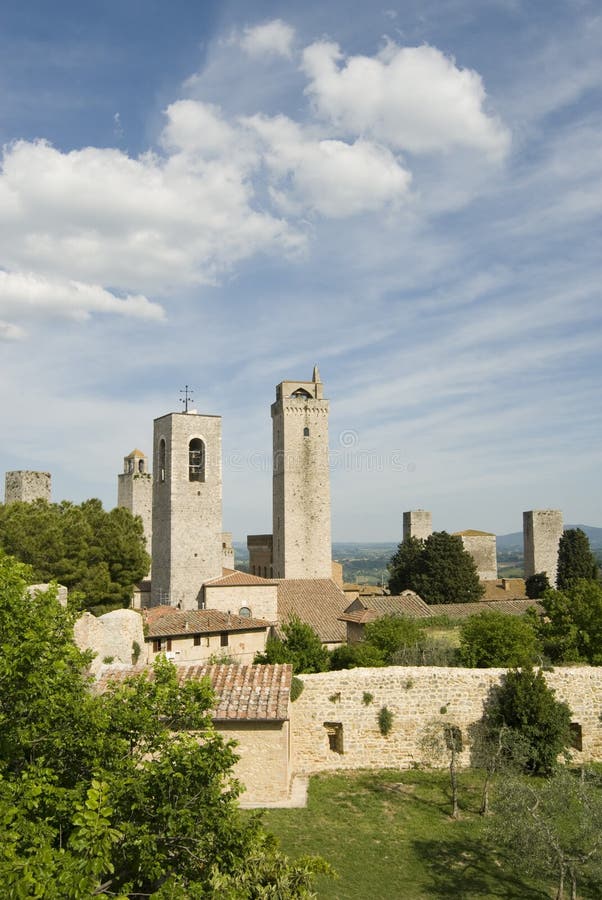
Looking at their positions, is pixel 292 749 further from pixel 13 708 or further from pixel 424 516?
pixel 424 516

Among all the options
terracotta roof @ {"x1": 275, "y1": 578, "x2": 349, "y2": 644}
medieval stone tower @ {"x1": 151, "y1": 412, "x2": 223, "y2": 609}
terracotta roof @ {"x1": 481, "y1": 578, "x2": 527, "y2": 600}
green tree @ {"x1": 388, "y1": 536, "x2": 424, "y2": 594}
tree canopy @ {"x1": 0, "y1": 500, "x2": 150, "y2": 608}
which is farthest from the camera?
terracotta roof @ {"x1": 481, "y1": 578, "x2": 527, "y2": 600}

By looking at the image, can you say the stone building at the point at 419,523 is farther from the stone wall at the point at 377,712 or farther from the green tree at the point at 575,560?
the stone wall at the point at 377,712

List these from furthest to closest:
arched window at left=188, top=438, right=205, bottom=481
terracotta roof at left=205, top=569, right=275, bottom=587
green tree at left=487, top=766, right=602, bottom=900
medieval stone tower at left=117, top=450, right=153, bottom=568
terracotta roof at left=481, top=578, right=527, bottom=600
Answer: medieval stone tower at left=117, top=450, right=153, bottom=568 → terracotta roof at left=481, top=578, right=527, bottom=600 → arched window at left=188, top=438, right=205, bottom=481 → terracotta roof at left=205, top=569, right=275, bottom=587 → green tree at left=487, top=766, right=602, bottom=900

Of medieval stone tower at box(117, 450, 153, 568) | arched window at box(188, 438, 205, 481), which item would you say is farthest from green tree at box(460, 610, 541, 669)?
medieval stone tower at box(117, 450, 153, 568)

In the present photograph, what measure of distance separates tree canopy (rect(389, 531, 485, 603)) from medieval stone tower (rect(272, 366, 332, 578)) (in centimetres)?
670

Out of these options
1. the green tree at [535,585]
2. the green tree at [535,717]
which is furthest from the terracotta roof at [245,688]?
the green tree at [535,585]

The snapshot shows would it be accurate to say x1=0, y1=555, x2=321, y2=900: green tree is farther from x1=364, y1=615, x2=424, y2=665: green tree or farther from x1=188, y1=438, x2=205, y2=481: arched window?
x1=188, y1=438, x2=205, y2=481: arched window

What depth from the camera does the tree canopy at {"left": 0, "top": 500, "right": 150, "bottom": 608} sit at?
2819 cm

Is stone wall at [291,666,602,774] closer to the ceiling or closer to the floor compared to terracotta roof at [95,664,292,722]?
closer to the floor

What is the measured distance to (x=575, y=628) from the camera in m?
20.5

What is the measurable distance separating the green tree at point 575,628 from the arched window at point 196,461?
829 inches

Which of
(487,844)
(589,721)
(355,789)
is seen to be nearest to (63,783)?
(487,844)

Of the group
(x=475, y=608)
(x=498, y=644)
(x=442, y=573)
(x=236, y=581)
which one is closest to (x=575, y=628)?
(x=498, y=644)

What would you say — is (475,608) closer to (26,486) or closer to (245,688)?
(245,688)
